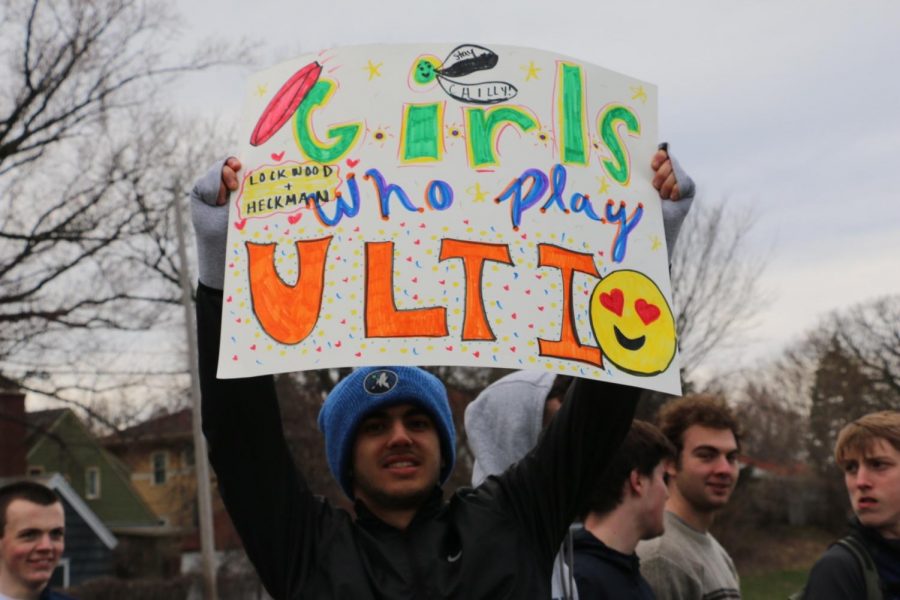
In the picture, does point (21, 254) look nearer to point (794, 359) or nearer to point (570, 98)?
point (570, 98)

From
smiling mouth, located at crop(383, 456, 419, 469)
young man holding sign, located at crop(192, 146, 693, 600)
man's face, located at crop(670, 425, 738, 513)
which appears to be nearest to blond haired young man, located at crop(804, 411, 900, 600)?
man's face, located at crop(670, 425, 738, 513)

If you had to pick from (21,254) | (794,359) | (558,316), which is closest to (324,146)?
(558,316)

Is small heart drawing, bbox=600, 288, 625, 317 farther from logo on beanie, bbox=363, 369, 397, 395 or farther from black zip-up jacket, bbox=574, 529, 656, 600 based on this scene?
black zip-up jacket, bbox=574, 529, 656, 600

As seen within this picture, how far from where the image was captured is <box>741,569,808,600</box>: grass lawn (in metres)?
24.9

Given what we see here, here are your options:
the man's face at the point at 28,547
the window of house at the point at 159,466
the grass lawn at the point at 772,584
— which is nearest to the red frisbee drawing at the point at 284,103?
the man's face at the point at 28,547

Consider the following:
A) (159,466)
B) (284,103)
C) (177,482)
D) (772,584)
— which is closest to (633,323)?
(284,103)

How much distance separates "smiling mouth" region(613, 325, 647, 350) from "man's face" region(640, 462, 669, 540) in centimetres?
129

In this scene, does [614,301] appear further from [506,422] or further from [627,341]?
[506,422]

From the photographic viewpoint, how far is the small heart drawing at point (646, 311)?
2475 millimetres

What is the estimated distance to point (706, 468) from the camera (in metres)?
4.38

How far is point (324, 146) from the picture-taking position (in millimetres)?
2490

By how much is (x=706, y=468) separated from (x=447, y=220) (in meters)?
2.36

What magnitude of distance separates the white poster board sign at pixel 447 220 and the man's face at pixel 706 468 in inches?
78.8

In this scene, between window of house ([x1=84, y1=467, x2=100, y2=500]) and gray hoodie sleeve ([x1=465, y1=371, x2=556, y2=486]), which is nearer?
gray hoodie sleeve ([x1=465, y1=371, x2=556, y2=486])
